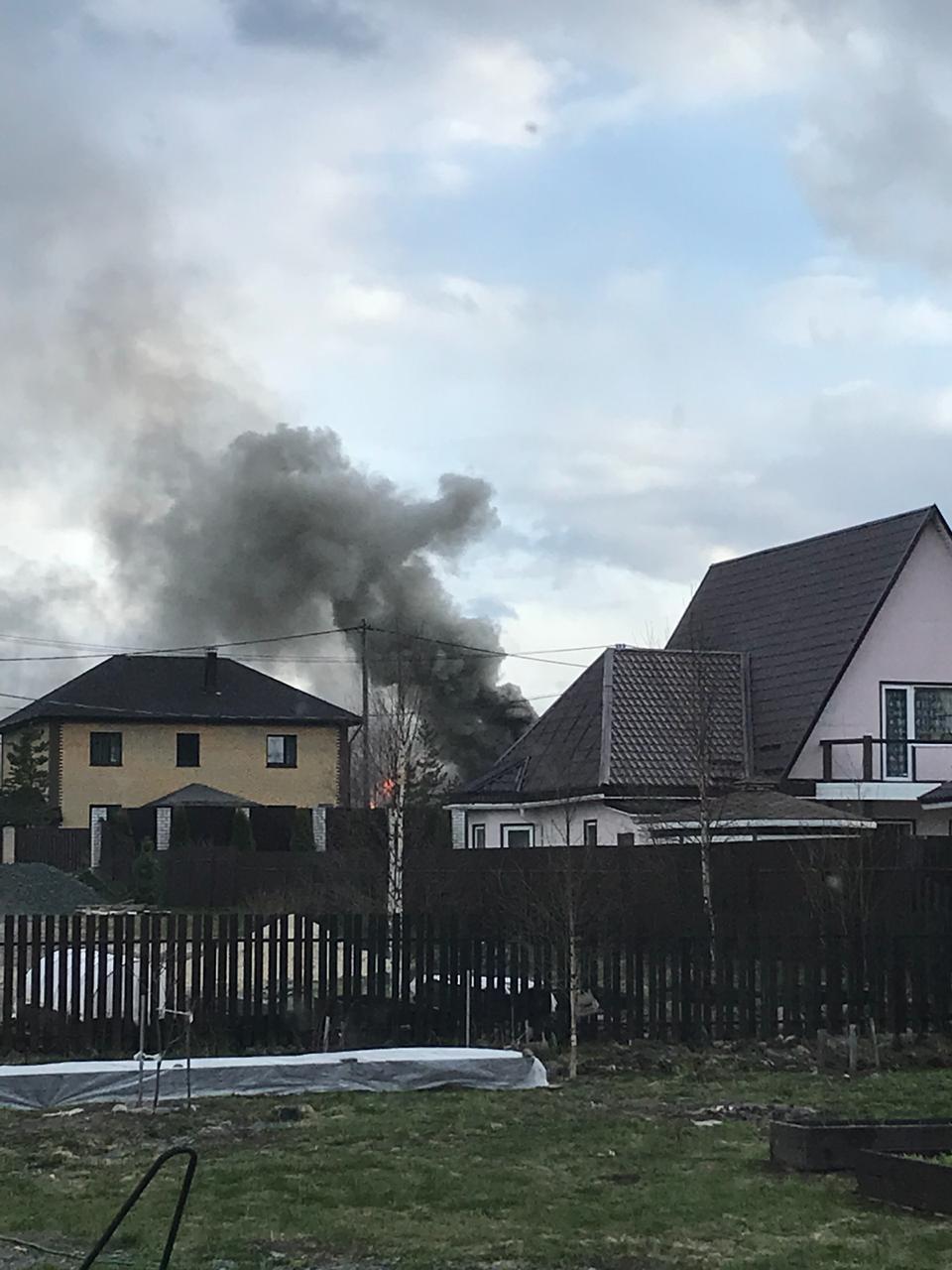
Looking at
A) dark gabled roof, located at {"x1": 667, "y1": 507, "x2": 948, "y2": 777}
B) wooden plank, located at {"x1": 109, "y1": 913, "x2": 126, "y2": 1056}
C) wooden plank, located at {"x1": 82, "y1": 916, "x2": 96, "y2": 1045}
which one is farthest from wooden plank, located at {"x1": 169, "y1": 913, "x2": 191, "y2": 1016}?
dark gabled roof, located at {"x1": 667, "y1": 507, "x2": 948, "y2": 777}

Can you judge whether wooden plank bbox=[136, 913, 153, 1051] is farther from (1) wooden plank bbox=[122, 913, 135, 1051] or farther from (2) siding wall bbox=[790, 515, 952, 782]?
(2) siding wall bbox=[790, 515, 952, 782]

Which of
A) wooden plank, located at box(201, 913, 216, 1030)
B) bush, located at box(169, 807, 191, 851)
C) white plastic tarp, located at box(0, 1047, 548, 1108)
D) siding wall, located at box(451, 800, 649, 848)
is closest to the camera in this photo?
white plastic tarp, located at box(0, 1047, 548, 1108)

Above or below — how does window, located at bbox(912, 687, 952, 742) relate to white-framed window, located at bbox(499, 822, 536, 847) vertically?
above

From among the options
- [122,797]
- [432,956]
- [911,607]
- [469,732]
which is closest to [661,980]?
[432,956]

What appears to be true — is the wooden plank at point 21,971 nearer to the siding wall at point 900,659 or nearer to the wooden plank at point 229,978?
the wooden plank at point 229,978

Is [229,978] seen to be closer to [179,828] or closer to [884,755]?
[884,755]

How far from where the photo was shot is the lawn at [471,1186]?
7.93 metres

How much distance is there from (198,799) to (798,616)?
27.4m

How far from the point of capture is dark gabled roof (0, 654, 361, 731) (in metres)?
59.0

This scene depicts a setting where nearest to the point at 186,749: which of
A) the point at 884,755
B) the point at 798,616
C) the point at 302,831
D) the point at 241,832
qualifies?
the point at 241,832

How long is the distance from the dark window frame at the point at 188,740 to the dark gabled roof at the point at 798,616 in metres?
27.8

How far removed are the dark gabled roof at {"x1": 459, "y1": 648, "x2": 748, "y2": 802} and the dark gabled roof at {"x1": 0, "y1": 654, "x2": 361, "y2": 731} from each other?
27.7 meters

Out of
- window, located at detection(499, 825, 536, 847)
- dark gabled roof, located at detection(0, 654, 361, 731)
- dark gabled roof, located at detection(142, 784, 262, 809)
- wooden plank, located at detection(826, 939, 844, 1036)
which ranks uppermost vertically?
dark gabled roof, located at detection(0, 654, 361, 731)

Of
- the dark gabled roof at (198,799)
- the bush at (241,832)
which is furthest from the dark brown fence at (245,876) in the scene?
the dark gabled roof at (198,799)
